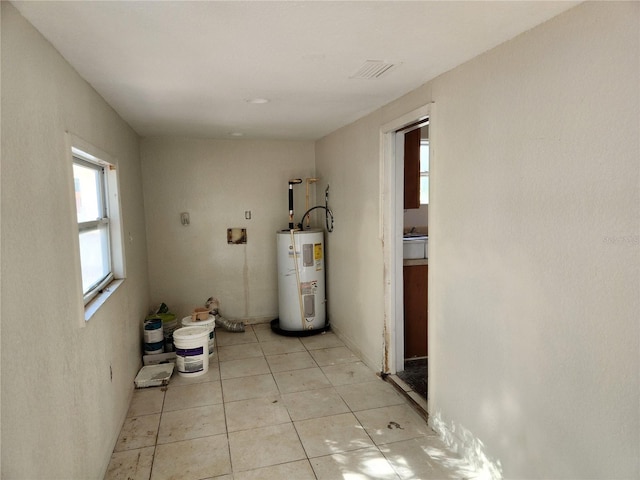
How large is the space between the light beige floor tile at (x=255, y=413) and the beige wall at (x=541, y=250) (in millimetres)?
1094

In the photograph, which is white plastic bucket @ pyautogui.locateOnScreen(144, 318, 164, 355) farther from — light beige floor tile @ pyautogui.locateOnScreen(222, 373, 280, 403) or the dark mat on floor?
the dark mat on floor

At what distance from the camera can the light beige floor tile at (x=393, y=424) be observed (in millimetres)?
2674

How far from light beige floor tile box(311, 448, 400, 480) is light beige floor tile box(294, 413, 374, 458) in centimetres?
6

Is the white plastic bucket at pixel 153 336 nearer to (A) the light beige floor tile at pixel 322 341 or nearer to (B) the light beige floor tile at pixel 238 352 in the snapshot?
(B) the light beige floor tile at pixel 238 352

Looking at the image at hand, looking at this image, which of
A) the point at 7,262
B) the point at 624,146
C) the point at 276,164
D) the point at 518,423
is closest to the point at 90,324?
the point at 7,262

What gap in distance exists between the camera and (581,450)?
5.32ft

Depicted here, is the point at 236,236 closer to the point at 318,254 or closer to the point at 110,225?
the point at 318,254

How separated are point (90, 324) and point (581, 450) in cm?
238

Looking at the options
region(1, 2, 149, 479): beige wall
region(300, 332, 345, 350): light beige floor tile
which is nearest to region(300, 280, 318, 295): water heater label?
region(300, 332, 345, 350): light beige floor tile

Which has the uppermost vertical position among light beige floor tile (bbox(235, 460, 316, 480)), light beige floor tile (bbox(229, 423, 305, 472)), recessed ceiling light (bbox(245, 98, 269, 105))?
recessed ceiling light (bbox(245, 98, 269, 105))

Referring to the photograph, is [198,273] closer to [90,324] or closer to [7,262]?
[90,324]

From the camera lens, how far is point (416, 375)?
344 cm

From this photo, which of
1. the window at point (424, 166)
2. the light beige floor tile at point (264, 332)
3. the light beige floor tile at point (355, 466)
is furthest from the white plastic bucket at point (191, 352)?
the window at point (424, 166)

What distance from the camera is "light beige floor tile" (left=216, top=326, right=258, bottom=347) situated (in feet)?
14.7
